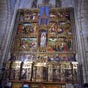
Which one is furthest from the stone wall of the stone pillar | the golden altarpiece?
the golden altarpiece

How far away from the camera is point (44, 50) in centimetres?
1371

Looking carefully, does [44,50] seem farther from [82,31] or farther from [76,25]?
[76,25]

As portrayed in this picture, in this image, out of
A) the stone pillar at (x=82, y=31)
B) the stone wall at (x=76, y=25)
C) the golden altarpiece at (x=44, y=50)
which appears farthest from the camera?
the stone wall at (x=76, y=25)

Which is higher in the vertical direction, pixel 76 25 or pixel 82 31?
pixel 76 25

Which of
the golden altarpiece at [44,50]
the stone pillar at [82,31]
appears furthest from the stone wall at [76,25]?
the golden altarpiece at [44,50]

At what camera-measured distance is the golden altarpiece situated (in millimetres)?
11703

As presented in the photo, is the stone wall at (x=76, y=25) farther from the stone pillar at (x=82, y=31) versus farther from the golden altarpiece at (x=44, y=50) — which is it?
the golden altarpiece at (x=44, y=50)

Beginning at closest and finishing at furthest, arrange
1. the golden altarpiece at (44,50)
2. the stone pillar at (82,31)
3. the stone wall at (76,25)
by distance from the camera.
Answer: the golden altarpiece at (44,50) → the stone pillar at (82,31) → the stone wall at (76,25)

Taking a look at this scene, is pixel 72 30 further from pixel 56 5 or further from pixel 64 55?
pixel 56 5

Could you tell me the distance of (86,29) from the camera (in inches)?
557

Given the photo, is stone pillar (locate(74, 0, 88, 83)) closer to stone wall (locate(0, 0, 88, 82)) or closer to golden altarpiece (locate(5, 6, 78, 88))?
stone wall (locate(0, 0, 88, 82))

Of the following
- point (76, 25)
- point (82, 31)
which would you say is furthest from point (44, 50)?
point (76, 25)

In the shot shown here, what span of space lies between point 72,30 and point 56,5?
11.7 feet

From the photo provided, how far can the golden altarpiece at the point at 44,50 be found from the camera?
11703 millimetres
